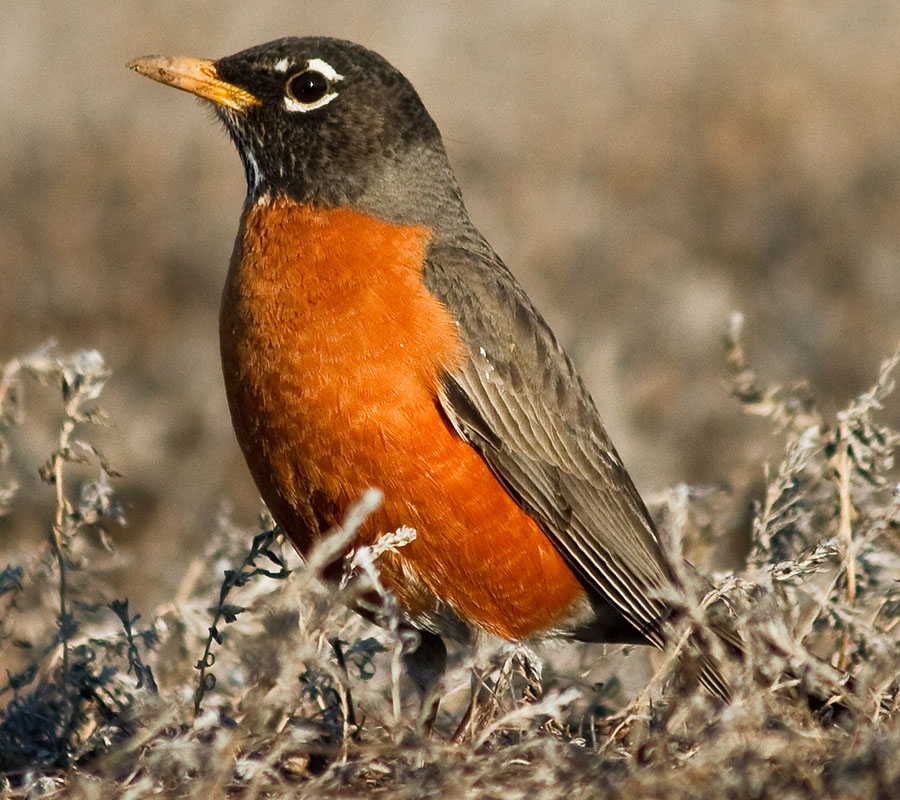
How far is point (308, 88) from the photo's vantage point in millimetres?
5395

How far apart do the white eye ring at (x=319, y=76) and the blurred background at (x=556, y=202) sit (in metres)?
0.49

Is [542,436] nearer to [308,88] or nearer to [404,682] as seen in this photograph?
[404,682]

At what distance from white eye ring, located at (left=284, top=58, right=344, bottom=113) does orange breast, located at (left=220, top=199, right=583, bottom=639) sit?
574mm

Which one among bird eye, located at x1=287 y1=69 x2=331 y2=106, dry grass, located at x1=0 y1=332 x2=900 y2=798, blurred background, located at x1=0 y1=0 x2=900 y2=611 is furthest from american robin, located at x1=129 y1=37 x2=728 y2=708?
blurred background, located at x1=0 y1=0 x2=900 y2=611

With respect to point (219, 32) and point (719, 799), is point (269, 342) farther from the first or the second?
point (219, 32)

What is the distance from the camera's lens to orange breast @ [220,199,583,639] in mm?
4559

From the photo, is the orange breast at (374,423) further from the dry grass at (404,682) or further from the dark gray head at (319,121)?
the dark gray head at (319,121)

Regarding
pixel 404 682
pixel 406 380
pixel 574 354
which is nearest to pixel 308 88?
pixel 406 380

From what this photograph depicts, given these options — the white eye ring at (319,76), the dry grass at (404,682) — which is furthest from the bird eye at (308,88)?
the dry grass at (404,682)

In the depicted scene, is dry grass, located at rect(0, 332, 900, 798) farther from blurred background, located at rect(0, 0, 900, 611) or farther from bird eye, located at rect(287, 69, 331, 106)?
bird eye, located at rect(287, 69, 331, 106)

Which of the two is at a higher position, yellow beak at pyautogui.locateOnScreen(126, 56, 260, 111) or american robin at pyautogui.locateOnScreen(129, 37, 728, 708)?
yellow beak at pyautogui.locateOnScreen(126, 56, 260, 111)

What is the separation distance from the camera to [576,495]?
16.9 feet

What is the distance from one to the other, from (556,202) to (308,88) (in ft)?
20.3

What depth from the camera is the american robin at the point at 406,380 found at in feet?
15.1
